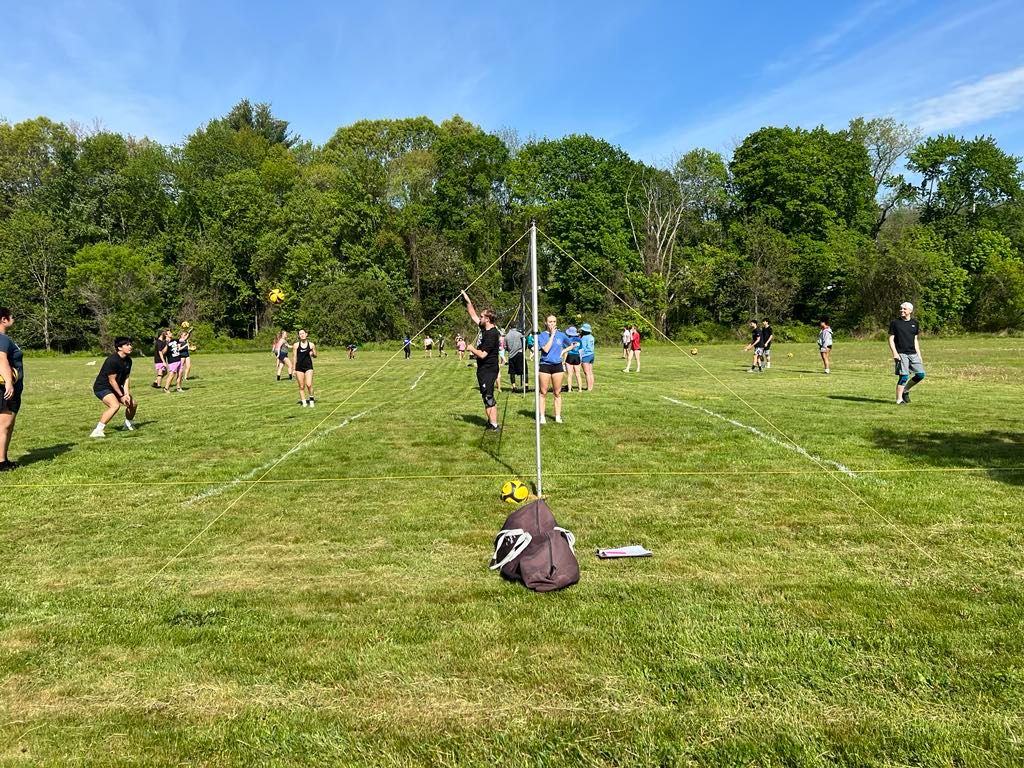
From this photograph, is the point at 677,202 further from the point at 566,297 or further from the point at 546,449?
the point at 546,449

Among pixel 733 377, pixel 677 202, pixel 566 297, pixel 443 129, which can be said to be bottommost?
pixel 733 377

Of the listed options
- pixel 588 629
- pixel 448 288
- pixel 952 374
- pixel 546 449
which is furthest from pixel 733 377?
pixel 448 288

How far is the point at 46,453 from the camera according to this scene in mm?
10109

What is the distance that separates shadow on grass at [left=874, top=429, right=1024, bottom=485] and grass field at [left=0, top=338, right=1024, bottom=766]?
7 cm

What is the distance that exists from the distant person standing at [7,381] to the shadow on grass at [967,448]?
1133 cm

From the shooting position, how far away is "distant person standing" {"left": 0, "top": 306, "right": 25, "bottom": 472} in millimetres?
8406

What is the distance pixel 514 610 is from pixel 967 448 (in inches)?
300

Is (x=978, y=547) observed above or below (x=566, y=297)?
below

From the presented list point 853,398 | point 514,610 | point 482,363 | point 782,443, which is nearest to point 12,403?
point 482,363

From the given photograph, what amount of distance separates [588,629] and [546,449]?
18.6 ft

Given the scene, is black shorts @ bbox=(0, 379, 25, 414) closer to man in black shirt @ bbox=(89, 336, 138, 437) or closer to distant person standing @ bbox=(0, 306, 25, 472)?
distant person standing @ bbox=(0, 306, 25, 472)

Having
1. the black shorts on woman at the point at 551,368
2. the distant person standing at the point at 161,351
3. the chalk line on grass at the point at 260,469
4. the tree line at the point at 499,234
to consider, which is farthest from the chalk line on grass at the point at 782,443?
the tree line at the point at 499,234

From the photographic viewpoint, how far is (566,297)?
55.4m

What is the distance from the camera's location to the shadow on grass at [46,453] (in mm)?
9531
